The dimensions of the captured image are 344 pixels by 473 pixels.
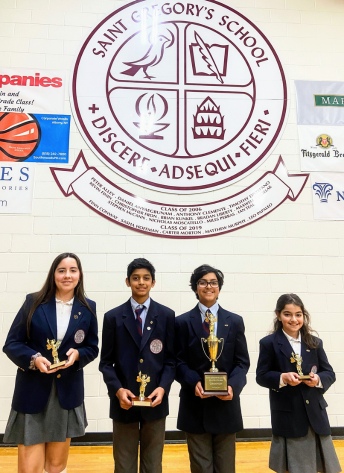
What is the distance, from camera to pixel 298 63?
3889 millimetres

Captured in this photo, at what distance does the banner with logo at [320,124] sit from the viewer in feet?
12.0

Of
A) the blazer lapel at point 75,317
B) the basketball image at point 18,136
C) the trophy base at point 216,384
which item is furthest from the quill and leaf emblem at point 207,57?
the trophy base at point 216,384

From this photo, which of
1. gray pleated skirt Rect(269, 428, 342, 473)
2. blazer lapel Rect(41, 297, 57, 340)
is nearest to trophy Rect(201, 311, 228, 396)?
gray pleated skirt Rect(269, 428, 342, 473)

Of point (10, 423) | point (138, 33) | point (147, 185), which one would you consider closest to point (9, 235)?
point (147, 185)

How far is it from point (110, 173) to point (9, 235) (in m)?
0.98

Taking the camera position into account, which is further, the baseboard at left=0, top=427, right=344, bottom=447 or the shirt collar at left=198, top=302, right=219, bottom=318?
the baseboard at left=0, top=427, right=344, bottom=447

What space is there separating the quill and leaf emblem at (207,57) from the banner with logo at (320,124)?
0.77 meters

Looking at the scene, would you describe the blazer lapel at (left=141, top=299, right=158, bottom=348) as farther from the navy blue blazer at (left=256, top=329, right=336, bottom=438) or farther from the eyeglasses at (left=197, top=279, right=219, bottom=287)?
the navy blue blazer at (left=256, top=329, right=336, bottom=438)

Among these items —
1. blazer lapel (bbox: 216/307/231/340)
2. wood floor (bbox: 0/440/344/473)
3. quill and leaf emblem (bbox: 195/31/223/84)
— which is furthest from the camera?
quill and leaf emblem (bbox: 195/31/223/84)

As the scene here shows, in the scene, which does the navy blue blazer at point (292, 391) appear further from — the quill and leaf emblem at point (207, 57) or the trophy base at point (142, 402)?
the quill and leaf emblem at point (207, 57)

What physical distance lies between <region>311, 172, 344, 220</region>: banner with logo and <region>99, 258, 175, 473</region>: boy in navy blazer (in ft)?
6.89

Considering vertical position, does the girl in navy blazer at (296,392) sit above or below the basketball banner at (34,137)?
below

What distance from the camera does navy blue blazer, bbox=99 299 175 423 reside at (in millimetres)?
1903

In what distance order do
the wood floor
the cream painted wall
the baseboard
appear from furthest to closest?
the cream painted wall → the baseboard → the wood floor
